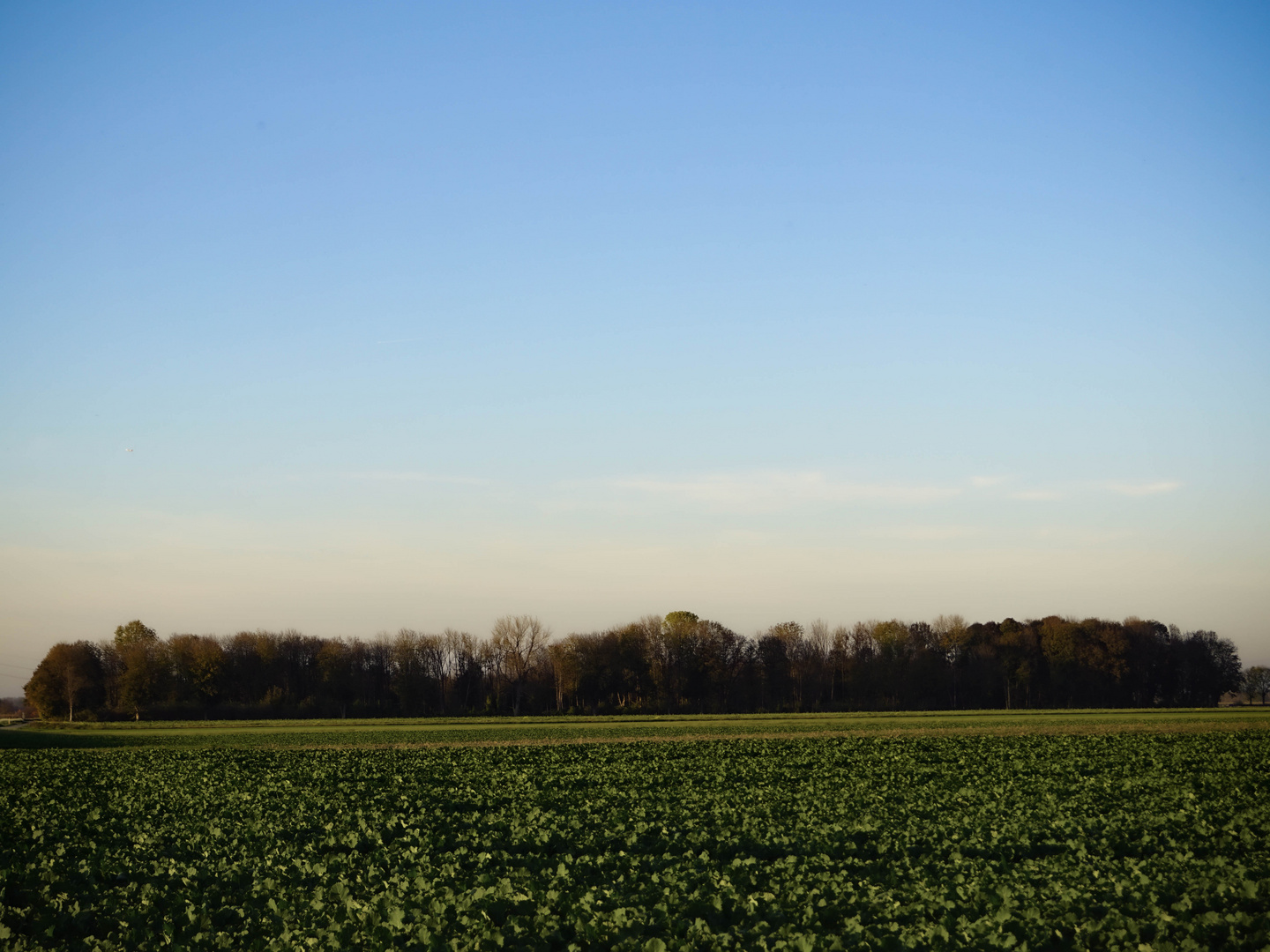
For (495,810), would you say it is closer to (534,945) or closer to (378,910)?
(378,910)

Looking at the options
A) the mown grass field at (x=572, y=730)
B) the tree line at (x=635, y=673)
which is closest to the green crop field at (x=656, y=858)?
the mown grass field at (x=572, y=730)

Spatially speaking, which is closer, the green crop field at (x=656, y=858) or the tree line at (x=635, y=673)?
the green crop field at (x=656, y=858)

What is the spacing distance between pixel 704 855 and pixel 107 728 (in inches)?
3325

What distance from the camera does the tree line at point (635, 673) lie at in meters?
104

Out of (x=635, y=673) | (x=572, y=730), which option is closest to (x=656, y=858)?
(x=572, y=730)

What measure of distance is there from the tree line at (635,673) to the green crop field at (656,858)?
79.1 meters

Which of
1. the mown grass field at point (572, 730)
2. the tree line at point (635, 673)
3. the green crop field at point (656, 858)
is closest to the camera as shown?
the green crop field at point (656, 858)

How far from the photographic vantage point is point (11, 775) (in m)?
33.9

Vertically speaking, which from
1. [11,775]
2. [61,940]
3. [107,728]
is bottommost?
[107,728]

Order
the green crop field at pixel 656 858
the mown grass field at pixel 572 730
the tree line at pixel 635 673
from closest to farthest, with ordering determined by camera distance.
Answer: the green crop field at pixel 656 858
the mown grass field at pixel 572 730
the tree line at pixel 635 673

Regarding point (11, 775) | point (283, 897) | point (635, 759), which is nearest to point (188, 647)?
point (11, 775)

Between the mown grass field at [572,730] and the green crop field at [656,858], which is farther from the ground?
the green crop field at [656,858]

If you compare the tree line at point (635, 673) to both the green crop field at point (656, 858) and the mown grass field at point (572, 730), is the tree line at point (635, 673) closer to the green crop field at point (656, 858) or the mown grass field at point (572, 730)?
the mown grass field at point (572, 730)

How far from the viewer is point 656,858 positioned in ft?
47.6
